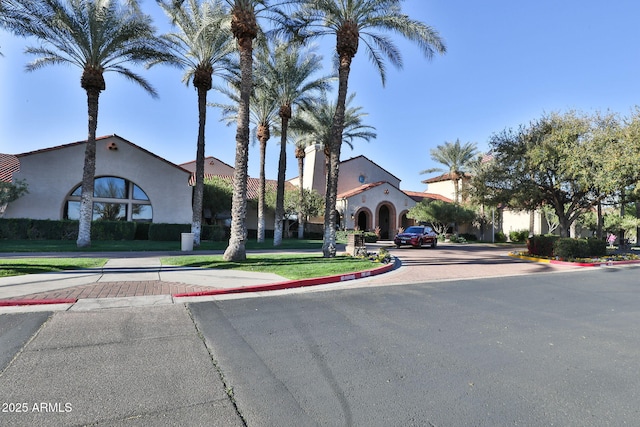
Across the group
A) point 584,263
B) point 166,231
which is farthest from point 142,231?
point 584,263

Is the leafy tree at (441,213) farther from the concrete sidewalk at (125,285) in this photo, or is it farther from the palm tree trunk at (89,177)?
the palm tree trunk at (89,177)

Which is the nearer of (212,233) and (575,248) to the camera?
(575,248)

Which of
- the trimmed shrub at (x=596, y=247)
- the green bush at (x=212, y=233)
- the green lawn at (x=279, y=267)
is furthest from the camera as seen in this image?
the green bush at (x=212, y=233)

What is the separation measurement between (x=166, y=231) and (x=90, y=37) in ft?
39.5

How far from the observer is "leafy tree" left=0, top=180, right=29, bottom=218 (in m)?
19.9

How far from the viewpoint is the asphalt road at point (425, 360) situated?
9.66ft

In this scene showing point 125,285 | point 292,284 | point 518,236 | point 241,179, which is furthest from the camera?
point 518,236

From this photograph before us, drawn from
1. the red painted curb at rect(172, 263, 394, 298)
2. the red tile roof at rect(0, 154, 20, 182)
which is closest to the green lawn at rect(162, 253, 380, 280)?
the red painted curb at rect(172, 263, 394, 298)

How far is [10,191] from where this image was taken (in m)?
20.3

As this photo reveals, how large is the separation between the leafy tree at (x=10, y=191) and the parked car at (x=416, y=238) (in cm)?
2511

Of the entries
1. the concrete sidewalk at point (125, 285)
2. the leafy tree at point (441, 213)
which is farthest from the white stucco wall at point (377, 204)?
the concrete sidewalk at point (125, 285)

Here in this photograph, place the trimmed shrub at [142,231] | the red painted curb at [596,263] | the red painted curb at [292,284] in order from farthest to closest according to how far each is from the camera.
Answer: the trimmed shrub at [142,231] → the red painted curb at [596,263] → the red painted curb at [292,284]

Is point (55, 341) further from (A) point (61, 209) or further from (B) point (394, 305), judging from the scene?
(A) point (61, 209)

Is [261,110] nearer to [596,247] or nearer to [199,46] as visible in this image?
[199,46]
